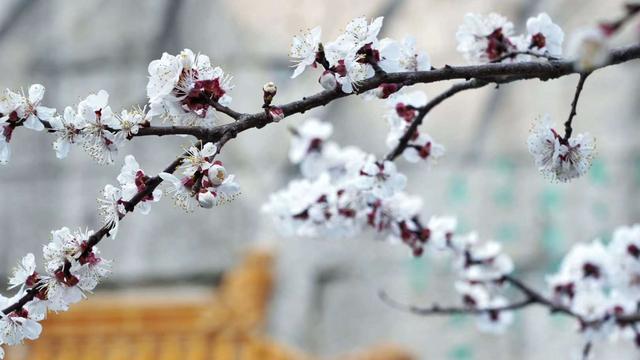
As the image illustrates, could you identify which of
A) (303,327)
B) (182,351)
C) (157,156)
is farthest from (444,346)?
(157,156)

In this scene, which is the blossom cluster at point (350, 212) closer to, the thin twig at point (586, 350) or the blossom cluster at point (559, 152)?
the thin twig at point (586, 350)

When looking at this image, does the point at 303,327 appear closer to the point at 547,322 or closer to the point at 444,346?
the point at 444,346

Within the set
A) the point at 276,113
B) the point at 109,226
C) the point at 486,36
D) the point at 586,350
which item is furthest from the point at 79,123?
the point at 586,350

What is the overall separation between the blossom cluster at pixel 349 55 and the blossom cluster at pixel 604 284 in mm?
969

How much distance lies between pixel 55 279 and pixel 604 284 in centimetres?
126

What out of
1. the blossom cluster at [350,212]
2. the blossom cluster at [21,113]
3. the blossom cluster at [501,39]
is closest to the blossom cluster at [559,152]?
the blossom cluster at [501,39]

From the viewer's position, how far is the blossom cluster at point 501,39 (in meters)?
2.03

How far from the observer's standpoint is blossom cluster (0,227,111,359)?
172 centimetres

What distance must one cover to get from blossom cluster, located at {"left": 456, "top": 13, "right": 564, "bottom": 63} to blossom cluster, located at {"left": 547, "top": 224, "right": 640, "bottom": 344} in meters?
0.60

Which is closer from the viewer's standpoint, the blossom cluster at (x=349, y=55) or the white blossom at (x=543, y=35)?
the blossom cluster at (x=349, y=55)

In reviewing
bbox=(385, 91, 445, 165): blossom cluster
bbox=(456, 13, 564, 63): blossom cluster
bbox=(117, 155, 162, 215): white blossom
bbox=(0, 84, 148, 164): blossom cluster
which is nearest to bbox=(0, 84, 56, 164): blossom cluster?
bbox=(0, 84, 148, 164): blossom cluster

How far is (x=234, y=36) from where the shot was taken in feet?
19.0

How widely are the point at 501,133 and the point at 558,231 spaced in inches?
19.4

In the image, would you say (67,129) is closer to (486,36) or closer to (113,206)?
(113,206)
